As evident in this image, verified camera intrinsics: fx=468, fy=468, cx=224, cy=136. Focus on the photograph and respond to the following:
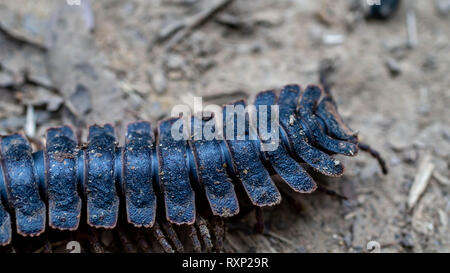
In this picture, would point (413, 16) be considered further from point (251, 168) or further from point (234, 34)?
point (251, 168)

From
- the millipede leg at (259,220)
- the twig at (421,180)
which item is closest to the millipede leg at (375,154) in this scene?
the twig at (421,180)

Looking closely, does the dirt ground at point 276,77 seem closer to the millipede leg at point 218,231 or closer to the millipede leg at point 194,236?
the millipede leg at point 218,231

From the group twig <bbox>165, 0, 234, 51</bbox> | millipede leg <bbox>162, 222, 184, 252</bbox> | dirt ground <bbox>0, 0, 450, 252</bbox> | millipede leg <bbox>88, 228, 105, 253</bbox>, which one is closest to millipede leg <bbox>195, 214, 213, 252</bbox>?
millipede leg <bbox>162, 222, 184, 252</bbox>

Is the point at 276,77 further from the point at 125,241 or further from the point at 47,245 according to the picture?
the point at 47,245

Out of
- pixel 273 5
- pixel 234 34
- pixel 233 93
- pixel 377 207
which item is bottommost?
pixel 377 207

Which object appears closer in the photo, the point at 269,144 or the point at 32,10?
the point at 269,144

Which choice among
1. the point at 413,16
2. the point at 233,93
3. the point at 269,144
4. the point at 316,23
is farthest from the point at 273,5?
the point at 269,144
